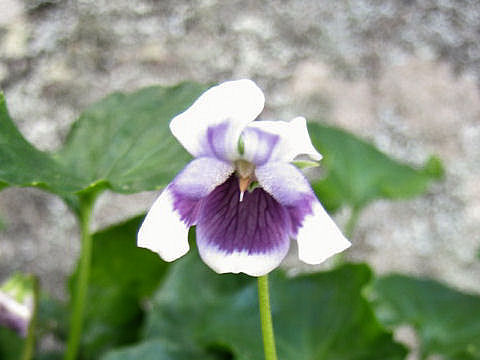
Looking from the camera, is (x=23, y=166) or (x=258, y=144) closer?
(x=258, y=144)

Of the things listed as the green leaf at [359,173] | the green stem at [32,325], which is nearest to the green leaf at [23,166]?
the green stem at [32,325]

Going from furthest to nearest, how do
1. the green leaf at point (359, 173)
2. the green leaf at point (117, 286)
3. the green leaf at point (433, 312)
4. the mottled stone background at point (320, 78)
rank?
the mottled stone background at point (320, 78) < the green leaf at point (359, 173) < the green leaf at point (117, 286) < the green leaf at point (433, 312)

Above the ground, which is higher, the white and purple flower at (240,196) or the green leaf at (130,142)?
the white and purple flower at (240,196)

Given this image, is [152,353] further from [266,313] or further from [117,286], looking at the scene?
[266,313]

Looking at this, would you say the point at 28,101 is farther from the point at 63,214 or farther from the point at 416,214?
the point at 416,214

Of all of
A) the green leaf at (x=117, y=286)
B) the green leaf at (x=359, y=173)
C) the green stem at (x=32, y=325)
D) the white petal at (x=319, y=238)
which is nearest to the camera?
the white petal at (x=319, y=238)

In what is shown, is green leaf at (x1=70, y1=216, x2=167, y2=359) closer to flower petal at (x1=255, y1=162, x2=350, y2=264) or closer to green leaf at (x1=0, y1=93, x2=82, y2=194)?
green leaf at (x1=0, y1=93, x2=82, y2=194)

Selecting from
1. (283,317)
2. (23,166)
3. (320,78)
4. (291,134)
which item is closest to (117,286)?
(283,317)

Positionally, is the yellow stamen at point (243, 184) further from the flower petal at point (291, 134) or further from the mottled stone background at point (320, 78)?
the mottled stone background at point (320, 78)

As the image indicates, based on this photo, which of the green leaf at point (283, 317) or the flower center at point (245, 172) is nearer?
the flower center at point (245, 172)
